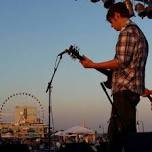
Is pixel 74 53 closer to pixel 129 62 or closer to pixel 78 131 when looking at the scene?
pixel 129 62

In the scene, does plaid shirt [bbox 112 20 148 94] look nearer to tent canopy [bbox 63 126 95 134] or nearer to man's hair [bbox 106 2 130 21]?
man's hair [bbox 106 2 130 21]

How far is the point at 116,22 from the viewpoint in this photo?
5.88 metres

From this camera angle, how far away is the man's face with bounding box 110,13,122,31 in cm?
586

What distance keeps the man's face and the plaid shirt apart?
0.40ft

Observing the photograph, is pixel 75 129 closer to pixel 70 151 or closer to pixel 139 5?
pixel 139 5

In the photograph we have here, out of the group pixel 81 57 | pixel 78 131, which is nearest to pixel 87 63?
pixel 81 57

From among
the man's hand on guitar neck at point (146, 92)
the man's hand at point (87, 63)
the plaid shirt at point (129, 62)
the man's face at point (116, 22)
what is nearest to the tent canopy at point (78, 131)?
the man's hand on guitar neck at point (146, 92)

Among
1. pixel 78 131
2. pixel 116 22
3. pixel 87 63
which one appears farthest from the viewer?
pixel 78 131

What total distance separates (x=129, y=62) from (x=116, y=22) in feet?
1.66

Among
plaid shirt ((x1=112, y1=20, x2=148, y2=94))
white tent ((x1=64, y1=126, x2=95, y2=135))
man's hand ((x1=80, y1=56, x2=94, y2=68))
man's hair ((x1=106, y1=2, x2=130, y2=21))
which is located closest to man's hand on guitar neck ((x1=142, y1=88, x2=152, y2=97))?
Answer: plaid shirt ((x1=112, y1=20, x2=148, y2=94))

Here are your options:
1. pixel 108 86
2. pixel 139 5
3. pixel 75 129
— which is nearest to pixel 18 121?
pixel 75 129

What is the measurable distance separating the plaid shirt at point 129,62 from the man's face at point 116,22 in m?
0.12

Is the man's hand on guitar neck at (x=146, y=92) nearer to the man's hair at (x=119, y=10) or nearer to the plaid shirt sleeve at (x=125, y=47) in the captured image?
the plaid shirt sleeve at (x=125, y=47)

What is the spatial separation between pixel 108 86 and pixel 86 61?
0.48 m
